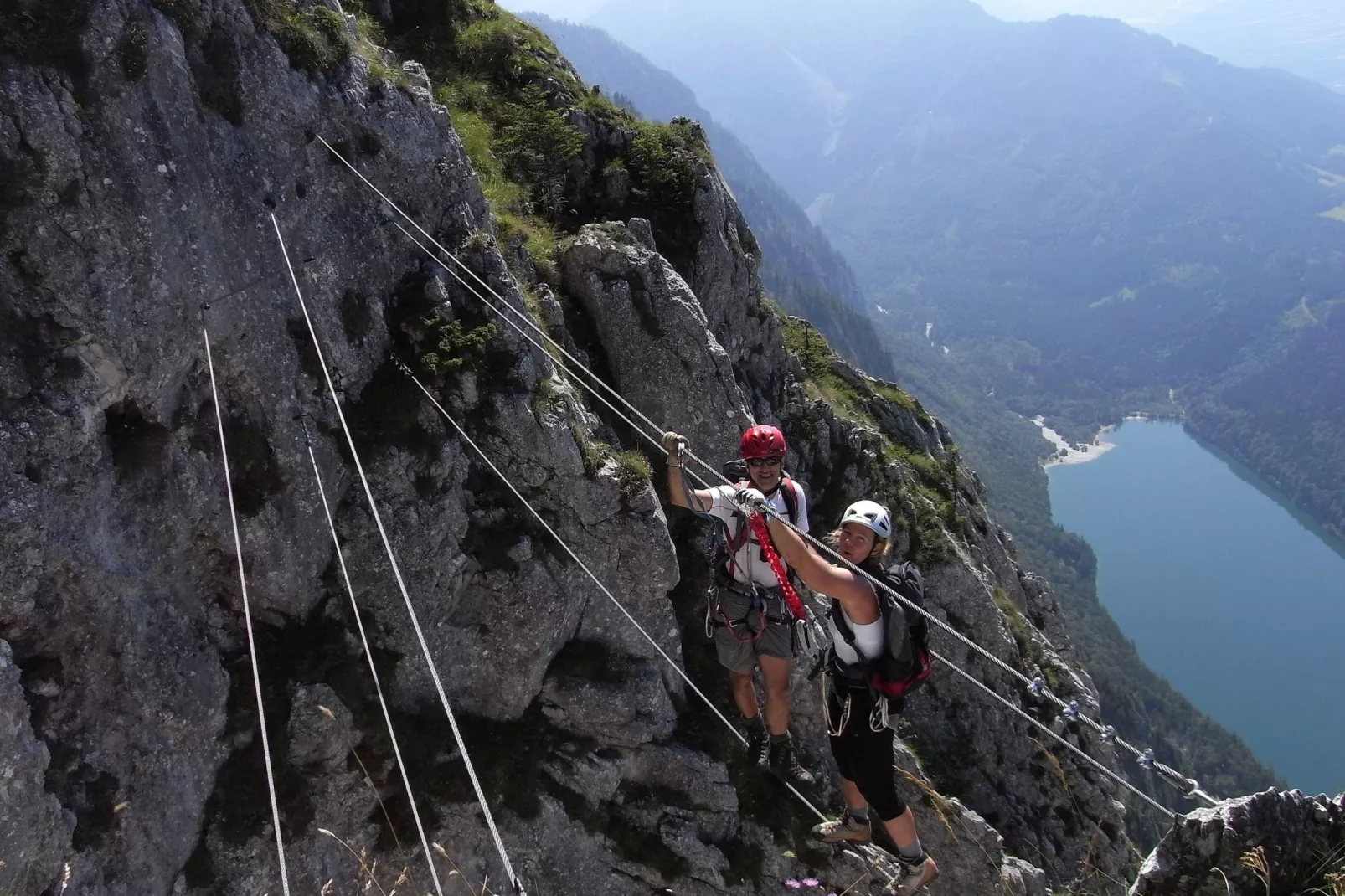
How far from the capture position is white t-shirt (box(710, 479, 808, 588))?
7988 mm

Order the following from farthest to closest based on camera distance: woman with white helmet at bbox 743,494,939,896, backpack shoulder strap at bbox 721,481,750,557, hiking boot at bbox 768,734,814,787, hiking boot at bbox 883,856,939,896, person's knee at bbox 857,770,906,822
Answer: hiking boot at bbox 768,734,814,787 → backpack shoulder strap at bbox 721,481,750,557 → hiking boot at bbox 883,856,939,896 → person's knee at bbox 857,770,906,822 → woman with white helmet at bbox 743,494,939,896

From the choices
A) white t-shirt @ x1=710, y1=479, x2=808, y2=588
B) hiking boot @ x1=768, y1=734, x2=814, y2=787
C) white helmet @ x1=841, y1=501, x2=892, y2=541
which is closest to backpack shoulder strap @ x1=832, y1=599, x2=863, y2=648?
white helmet @ x1=841, y1=501, x2=892, y2=541

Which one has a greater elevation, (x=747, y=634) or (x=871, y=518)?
(x=871, y=518)

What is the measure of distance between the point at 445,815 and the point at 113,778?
3.69 meters

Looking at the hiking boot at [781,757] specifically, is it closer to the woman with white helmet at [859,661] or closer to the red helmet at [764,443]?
the woman with white helmet at [859,661]

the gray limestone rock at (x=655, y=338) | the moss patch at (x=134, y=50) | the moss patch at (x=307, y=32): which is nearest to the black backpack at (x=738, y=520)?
the gray limestone rock at (x=655, y=338)

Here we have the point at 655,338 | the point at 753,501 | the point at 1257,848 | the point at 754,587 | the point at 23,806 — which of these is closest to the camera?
the point at 1257,848

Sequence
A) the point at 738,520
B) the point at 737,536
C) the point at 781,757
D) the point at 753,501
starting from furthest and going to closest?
1. the point at 781,757
2. the point at 737,536
3. the point at 738,520
4. the point at 753,501

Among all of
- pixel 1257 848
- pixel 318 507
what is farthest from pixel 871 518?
pixel 318 507

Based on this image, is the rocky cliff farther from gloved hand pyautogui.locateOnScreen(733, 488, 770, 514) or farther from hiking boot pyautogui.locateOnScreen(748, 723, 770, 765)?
gloved hand pyautogui.locateOnScreen(733, 488, 770, 514)

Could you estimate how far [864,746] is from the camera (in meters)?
7.16

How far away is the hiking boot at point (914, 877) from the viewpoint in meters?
7.46

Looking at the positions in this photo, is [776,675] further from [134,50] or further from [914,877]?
[134,50]

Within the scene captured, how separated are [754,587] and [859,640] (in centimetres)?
235
